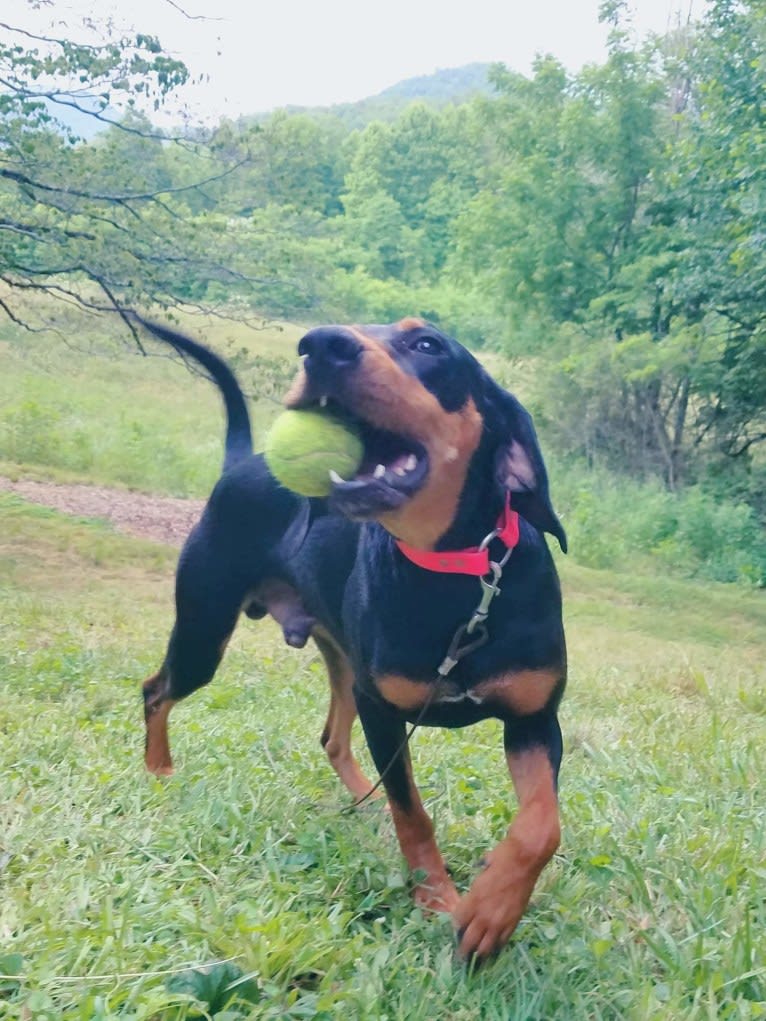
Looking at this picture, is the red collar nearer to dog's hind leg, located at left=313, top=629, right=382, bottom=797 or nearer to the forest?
dog's hind leg, located at left=313, top=629, right=382, bottom=797

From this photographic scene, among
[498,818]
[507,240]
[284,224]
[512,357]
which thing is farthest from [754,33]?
[498,818]

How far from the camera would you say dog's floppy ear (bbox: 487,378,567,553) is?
2801 millimetres

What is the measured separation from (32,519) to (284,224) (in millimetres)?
4556

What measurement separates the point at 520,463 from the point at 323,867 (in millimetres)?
1282

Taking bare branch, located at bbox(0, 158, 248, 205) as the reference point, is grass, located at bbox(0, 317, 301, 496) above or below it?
below

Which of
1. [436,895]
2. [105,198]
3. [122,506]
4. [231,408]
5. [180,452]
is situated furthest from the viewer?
[180,452]

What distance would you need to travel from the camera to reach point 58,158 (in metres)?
10.4

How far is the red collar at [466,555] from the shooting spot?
2715 millimetres

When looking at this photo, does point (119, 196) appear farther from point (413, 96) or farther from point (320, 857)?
point (413, 96)

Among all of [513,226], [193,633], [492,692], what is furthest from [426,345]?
[513,226]

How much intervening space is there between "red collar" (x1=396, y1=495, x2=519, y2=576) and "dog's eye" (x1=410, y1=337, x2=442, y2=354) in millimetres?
439

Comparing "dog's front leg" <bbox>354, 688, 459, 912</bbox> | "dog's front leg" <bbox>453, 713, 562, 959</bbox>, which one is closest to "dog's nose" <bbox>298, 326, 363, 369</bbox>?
"dog's front leg" <bbox>354, 688, 459, 912</bbox>

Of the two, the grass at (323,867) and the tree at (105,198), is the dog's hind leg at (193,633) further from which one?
the tree at (105,198)

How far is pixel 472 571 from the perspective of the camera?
107 inches
